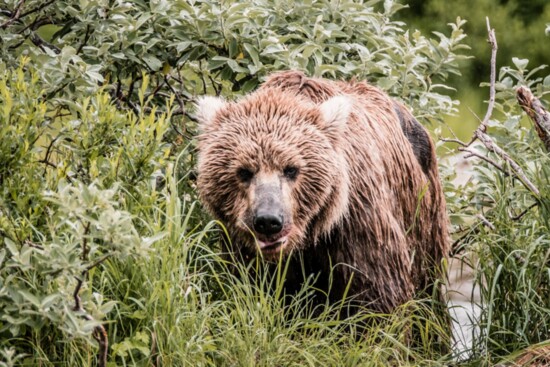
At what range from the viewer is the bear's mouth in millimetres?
5188

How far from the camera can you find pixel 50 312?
4270mm

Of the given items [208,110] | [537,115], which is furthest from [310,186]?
[537,115]

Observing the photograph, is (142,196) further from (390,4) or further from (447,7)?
(447,7)

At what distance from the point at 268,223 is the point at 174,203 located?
400 millimetres

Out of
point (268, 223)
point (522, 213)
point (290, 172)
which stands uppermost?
point (290, 172)

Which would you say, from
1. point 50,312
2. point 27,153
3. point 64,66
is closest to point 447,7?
point 64,66

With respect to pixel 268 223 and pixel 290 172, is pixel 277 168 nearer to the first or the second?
pixel 290 172

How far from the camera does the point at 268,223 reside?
5.06 meters

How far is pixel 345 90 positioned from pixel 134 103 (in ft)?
4.46

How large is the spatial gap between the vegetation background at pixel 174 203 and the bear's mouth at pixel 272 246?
14cm

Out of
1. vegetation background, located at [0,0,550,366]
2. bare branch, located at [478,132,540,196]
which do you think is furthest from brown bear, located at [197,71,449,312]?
bare branch, located at [478,132,540,196]

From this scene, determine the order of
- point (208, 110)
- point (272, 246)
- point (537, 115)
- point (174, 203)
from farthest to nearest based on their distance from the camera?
point (537, 115) < point (208, 110) < point (272, 246) < point (174, 203)

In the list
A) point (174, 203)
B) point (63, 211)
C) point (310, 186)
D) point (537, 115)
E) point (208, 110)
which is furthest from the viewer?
point (537, 115)

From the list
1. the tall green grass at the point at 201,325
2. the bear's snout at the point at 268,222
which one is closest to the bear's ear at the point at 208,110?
the tall green grass at the point at 201,325
